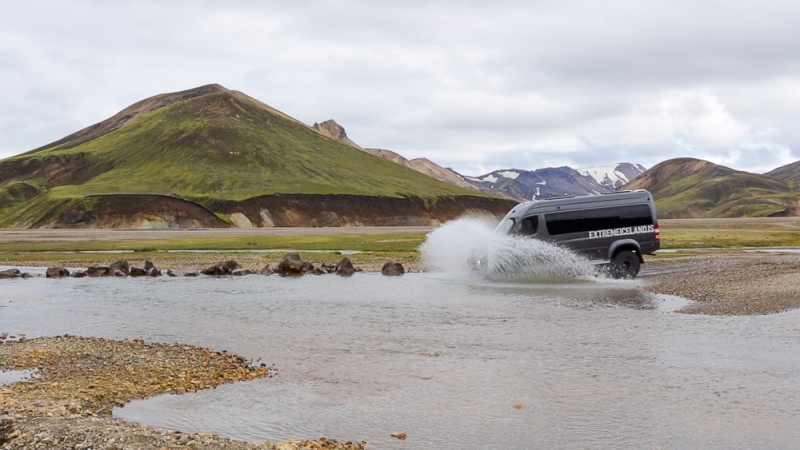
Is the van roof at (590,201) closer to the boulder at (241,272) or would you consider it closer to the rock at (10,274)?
the boulder at (241,272)

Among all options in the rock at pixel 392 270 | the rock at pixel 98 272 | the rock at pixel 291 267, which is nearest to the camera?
the rock at pixel 392 270

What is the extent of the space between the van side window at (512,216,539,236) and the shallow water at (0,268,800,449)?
162 inches

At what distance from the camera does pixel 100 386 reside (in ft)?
43.3

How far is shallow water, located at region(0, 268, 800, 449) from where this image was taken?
1080cm

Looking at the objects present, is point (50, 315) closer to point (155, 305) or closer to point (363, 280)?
point (155, 305)

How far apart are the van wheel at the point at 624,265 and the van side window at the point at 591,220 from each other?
1370 millimetres

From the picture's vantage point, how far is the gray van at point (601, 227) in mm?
31234

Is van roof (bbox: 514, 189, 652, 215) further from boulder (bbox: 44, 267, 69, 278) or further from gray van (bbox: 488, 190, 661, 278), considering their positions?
boulder (bbox: 44, 267, 69, 278)

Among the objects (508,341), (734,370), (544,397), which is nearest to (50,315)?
(508,341)

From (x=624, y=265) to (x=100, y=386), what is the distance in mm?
24359

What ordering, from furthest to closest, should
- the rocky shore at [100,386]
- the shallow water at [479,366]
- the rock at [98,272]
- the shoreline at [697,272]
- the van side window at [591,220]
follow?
the rock at [98,272]
the van side window at [591,220]
the shoreline at [697,272]
the shallow water at [479,366]
the rocky shore at [100,386]

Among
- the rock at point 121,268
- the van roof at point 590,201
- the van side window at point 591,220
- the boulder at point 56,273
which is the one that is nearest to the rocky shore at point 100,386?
the van side window at point 591,220

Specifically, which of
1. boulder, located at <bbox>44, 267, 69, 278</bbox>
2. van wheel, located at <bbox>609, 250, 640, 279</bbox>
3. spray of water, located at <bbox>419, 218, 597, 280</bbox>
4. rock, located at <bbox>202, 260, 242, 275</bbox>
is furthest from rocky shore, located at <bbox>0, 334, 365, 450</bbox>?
boulder, located at <bbox>44, 267, 69, 278</bbox>

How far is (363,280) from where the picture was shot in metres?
35.5
